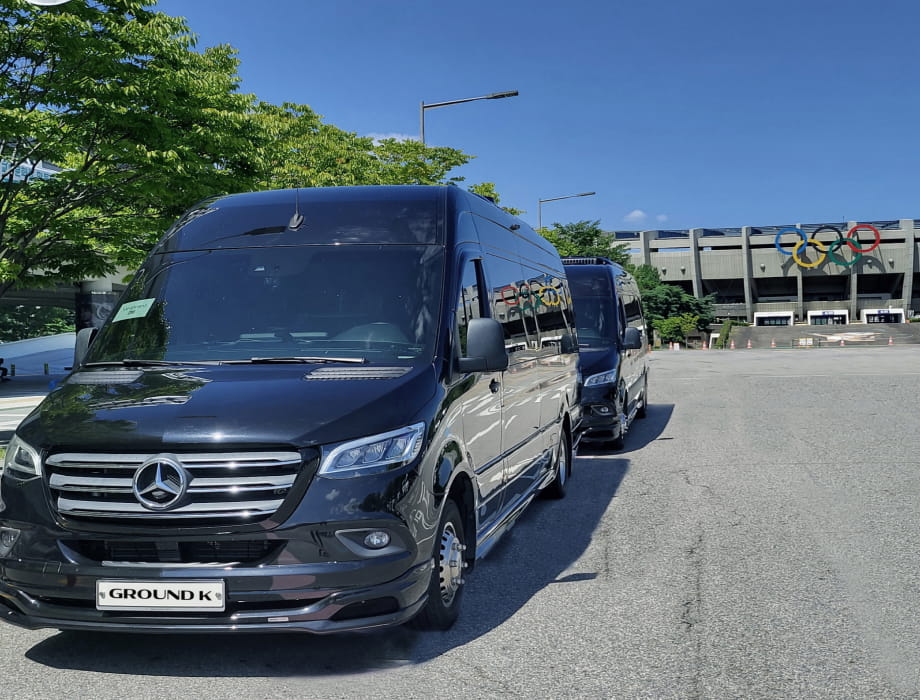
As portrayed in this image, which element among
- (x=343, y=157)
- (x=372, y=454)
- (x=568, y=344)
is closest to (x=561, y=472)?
(x=568, y=344)

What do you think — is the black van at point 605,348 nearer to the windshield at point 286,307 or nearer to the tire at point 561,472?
the tire at point 561,472

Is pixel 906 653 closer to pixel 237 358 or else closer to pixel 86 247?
pixel 237 358

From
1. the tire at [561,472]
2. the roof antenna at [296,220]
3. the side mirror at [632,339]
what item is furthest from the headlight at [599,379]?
the roof antenna at [296,220]

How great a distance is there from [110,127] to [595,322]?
24.6 ft

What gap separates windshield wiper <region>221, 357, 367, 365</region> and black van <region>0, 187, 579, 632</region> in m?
0.02

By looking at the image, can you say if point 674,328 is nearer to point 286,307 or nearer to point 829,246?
point 829,246

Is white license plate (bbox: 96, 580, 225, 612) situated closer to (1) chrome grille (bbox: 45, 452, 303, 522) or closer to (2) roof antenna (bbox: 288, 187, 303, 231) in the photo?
(1) chrome grille (bbox: 45, 452, 303, 522)

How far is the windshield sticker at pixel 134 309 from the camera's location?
531 centimetres

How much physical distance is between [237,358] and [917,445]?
9.75m

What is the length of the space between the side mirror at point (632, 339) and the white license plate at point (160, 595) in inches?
362

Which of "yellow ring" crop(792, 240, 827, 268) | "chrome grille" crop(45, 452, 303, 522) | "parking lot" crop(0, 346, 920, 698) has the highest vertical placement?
"yellow ring" crop(792, 240, 827, 268)

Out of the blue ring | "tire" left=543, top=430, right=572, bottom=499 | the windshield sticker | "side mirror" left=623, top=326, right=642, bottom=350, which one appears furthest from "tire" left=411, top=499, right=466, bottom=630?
the blue ring

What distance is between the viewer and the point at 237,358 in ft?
15.8

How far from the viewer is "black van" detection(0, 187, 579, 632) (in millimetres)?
3949
